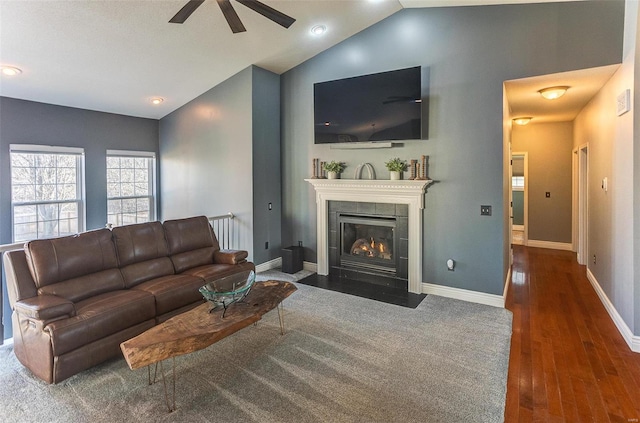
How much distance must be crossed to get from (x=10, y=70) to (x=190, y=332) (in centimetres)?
406

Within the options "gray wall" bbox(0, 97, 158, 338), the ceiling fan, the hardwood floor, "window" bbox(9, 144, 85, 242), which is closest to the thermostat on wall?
the hardwood floor

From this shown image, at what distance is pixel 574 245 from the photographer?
6852mm

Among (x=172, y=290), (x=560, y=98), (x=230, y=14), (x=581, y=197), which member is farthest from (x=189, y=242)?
(x=581, y=197)

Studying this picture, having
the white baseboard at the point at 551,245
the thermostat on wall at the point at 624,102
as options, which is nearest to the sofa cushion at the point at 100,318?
the thermostat on wall at the point at 624,102

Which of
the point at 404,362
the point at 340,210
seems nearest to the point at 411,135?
the point at 340,210

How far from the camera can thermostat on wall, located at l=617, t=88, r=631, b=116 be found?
10.3ft

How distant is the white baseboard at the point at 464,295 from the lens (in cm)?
410

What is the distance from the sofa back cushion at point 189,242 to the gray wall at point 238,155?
98cm

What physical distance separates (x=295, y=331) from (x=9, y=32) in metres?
4.04

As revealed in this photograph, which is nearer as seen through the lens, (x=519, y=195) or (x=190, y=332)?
(x=190, y=332)

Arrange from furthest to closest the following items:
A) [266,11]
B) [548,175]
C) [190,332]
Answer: [548,175]
[266,11]
[190,332]

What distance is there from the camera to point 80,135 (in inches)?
218

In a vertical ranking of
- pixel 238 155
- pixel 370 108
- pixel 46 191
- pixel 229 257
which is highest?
pixel 370 108

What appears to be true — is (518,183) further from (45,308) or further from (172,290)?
(45,308)
